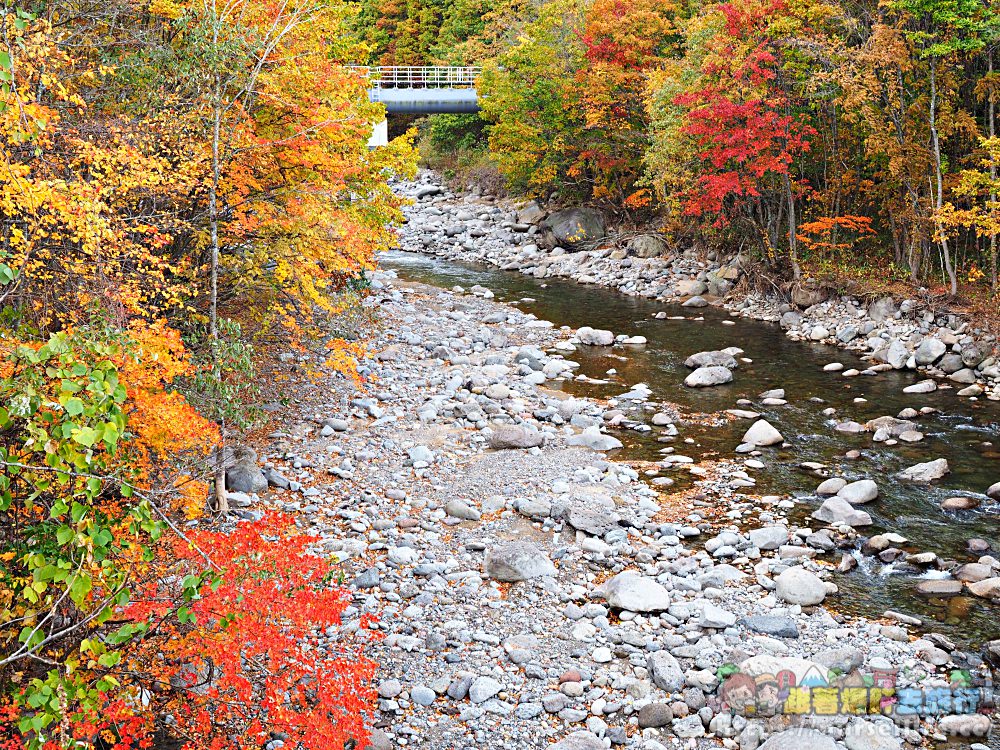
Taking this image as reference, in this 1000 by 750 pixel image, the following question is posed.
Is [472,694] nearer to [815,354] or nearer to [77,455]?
[77,455]

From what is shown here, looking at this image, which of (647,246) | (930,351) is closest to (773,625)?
(930,351)

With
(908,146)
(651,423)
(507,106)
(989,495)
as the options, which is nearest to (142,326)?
(651,423)

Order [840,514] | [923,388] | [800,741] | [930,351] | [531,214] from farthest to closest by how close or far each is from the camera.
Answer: [531,214] < [930,351] < [923,388] < [840,514] < [800,741]

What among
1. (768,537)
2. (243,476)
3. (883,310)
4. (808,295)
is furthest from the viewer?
(808,295)

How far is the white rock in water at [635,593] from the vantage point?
8430 mm

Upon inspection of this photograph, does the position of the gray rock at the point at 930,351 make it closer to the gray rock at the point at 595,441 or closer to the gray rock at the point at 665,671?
the gray rock at the point at 595,441

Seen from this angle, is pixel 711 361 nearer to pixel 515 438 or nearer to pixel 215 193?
pixel 515 438

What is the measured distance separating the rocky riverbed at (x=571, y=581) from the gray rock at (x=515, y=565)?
0.02 metres

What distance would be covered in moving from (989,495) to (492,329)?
1204cm

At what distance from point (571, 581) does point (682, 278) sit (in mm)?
17432

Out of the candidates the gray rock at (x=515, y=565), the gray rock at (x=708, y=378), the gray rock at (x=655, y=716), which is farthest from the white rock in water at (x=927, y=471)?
the gray rock at (x=655, y=716)

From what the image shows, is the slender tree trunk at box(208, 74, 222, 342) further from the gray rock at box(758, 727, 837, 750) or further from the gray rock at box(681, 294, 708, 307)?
the gray rock at box(681, 294, 708, 307)

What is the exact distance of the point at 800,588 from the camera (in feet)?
28.4

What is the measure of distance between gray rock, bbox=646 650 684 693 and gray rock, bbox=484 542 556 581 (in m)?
1.87
